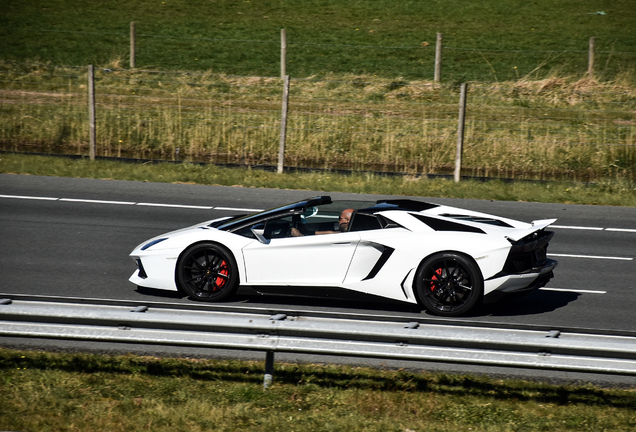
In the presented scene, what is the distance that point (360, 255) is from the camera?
7.55m

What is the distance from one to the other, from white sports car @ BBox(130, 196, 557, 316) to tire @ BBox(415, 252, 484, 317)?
1cm

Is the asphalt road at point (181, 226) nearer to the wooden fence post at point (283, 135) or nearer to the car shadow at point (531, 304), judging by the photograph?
the car shadow at point (531, 304)

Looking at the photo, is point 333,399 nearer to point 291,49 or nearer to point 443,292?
point 443,292

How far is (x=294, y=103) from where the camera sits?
869 inches

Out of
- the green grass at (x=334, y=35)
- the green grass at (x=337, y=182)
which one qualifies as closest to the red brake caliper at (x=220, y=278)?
the green grass at (x=337, y=182)

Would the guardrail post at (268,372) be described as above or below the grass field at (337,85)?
below

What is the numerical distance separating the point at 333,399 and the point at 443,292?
234cm

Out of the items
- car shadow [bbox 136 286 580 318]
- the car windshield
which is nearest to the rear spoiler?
car shadow [bbox 136 286 580 318]

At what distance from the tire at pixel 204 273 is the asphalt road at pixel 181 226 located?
187 millimetres

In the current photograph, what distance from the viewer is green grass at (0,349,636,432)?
201 inches

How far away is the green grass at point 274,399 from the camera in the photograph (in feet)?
16.8

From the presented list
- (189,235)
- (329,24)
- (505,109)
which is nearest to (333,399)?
(189,235)

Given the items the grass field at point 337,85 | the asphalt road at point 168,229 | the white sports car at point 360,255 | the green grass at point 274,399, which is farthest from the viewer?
the grass field at point 337,85

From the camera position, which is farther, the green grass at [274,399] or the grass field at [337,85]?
the grass field at [337,85]
